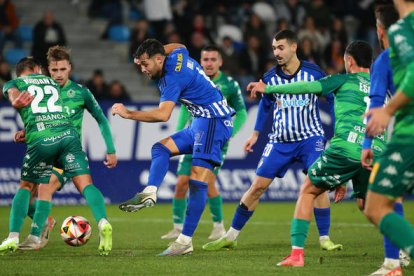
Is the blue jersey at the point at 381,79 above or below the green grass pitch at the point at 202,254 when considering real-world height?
above

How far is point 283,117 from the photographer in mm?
10828

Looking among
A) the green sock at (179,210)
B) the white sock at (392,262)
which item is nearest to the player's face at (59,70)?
the green sock at (179,210)

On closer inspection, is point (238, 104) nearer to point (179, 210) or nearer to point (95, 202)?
point (179, 210)

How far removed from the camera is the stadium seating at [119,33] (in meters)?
22.8

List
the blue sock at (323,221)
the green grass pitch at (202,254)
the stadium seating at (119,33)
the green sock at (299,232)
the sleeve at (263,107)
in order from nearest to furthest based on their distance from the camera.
→ the green grass pitch at (202,254), the green sock at (299,232), the blue sock at (323,221), the sleeve at (263,107), the stadium seating at (119,33)

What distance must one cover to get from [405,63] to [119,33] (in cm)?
1651

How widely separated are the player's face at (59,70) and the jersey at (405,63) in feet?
15.9

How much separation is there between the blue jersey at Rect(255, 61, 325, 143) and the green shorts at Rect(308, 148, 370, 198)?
179 centimetres

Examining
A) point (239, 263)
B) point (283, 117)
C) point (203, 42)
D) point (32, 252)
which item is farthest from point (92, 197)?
point (203, 42)

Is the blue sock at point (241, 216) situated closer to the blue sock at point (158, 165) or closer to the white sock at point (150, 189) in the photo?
the blue sock at point (158, 165)

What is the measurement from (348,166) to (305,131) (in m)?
1.97

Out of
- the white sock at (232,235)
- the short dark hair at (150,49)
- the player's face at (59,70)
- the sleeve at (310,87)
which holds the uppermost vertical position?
the short dark hair at (150,49)

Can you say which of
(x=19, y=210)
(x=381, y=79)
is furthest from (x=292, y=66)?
(x=19, y=210)

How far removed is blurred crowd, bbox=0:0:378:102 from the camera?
2050 cm
